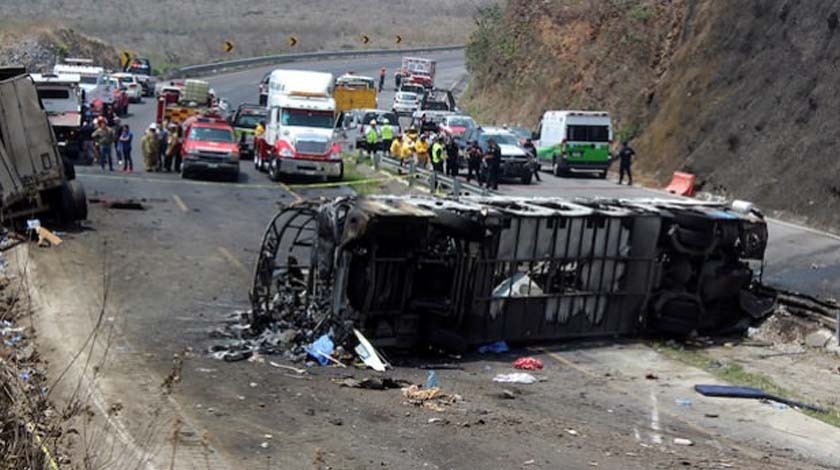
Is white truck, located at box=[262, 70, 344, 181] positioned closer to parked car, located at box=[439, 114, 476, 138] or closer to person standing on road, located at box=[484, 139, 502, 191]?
person standing on road, located at box=[484, 139, 502, 191]

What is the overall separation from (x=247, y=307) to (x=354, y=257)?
13.3 ft

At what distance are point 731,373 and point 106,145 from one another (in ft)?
83.5

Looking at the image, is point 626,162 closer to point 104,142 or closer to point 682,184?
point 682,184

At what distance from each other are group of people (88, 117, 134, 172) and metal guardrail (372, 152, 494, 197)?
8.85 meters

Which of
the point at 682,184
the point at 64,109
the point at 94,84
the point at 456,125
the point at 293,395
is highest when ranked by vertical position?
the point at 456,125

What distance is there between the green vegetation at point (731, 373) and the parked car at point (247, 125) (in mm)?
27653

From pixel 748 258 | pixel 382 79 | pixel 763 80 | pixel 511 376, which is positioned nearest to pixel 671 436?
pixel 511 376

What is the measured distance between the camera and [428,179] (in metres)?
33.6

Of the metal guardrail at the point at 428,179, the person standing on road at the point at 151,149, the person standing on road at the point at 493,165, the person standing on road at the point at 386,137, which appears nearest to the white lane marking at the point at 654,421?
the metal guardrail at the point at 428,179

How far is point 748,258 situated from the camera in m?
20.4

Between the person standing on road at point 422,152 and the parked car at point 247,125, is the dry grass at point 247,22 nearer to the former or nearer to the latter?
the parked car at point 247,125

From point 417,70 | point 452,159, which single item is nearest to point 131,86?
point 417,70

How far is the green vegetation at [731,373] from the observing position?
1555cm

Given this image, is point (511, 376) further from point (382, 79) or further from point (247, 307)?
point (382, 79)
